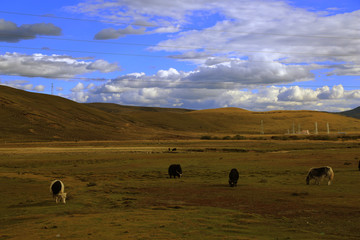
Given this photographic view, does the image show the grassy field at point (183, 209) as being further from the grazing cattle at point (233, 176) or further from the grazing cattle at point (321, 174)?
the grazing cattle at point (233, 176)

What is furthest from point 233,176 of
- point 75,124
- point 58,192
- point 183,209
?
point 75,124

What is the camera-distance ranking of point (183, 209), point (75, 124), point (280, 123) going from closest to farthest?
point (183, 209)
point (75, 124)
point (280, 123)

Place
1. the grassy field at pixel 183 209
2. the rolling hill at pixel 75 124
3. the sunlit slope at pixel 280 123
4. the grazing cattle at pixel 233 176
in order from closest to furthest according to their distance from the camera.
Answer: the grassy field at pixel 183 209 → the grazing cattle at pixel 233 176 → the rolling hill at pixel 75 124 → the sunlit slope at pixel 280 123

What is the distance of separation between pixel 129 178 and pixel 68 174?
6324 millimetres

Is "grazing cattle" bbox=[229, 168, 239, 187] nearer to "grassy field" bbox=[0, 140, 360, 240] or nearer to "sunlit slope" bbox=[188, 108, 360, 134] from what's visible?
"grassy field" bbox=[0, 140, 360, 240]

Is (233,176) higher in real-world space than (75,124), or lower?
lower

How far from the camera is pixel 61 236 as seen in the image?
36.8 feet

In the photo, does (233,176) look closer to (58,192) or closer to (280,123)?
(58,192)

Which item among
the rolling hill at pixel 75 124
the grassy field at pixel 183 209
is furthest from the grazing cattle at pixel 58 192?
the rolling hill at pixel 75 124

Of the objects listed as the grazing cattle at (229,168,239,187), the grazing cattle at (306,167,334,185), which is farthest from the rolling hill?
the grazing cattle at (306,167,334,185)

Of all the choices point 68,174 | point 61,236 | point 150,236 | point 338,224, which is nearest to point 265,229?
point 338,224

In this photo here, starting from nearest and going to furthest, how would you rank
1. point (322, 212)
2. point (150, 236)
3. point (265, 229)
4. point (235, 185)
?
point (150, 236) < point (265, 229) < point (322, 212) < point (235, 185)

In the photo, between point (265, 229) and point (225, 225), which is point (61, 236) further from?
point (265, 229)

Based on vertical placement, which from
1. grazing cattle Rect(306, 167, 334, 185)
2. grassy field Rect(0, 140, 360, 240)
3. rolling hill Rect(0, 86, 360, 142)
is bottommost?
grassy field Rect(0, 140, 360, 240)
